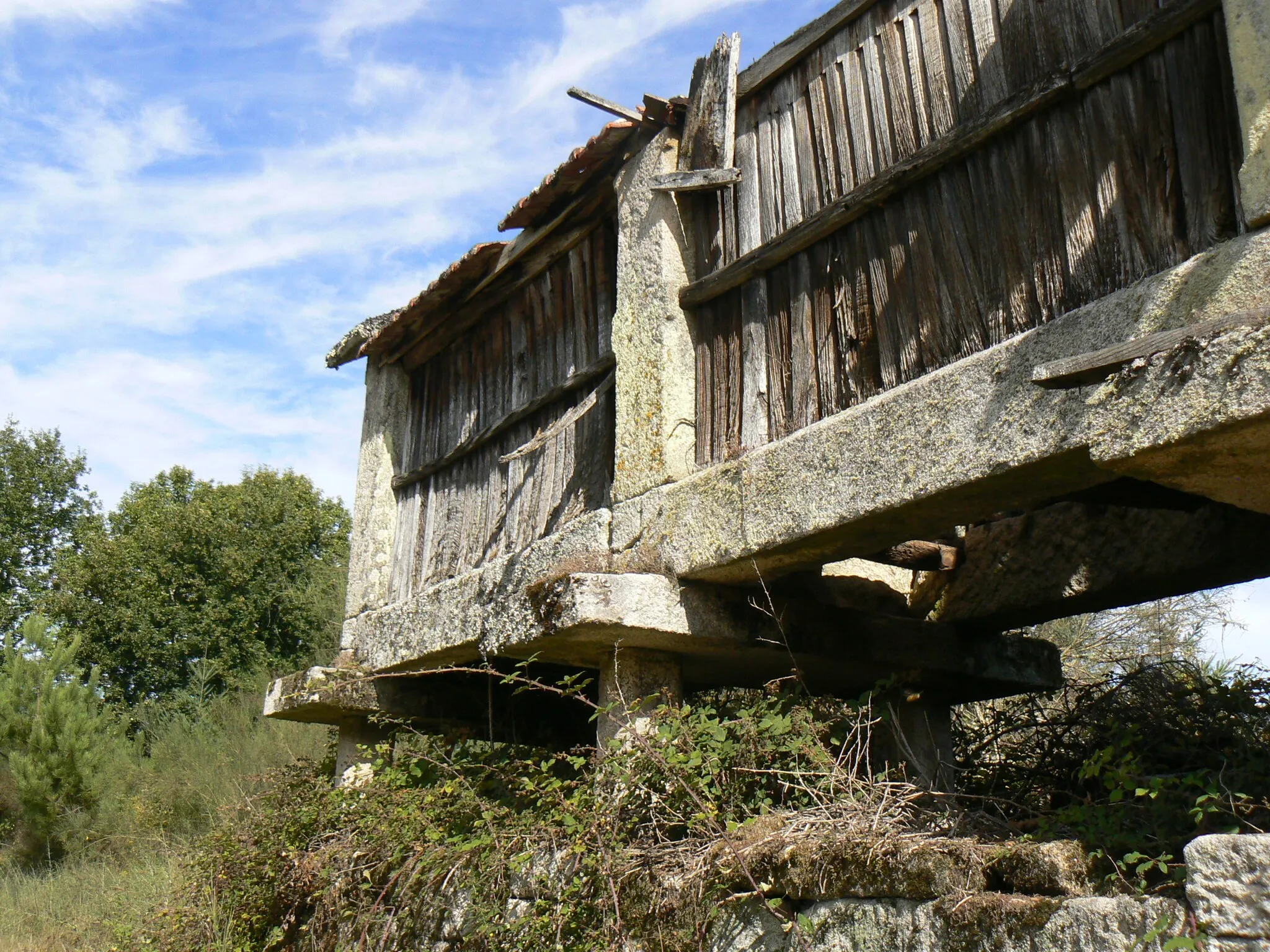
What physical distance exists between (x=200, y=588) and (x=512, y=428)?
19.1 metres

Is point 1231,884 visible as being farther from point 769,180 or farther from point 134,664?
point 134,664

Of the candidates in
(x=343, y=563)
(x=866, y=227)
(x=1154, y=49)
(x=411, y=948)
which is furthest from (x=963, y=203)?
(x=343, y=563)

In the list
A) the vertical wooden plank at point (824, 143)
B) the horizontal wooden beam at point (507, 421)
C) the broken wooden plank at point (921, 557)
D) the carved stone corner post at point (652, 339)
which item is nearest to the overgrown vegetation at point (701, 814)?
the broken wooden plank at point (921, 557)

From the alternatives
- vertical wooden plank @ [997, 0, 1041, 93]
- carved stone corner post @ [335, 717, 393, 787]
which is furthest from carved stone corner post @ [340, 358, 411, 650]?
vertical wooden plank @ [997, 0, 1041, 93]

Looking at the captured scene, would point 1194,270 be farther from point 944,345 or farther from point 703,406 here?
point 703,406

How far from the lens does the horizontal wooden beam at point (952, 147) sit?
3.00m

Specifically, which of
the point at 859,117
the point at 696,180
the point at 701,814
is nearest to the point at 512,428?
the point at 696,180

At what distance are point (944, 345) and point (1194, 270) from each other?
0.86 m

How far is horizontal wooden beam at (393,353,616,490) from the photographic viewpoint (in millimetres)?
4973

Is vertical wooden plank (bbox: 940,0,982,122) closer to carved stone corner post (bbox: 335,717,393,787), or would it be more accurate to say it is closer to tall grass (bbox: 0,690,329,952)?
carved stone corner post (bbox: 335,717,393,787)

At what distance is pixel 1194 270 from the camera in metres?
2.73

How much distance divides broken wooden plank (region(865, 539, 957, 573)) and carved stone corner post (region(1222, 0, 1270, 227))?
7.45 ft

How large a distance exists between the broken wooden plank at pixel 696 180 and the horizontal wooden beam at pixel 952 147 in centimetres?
37

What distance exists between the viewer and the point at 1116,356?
98.2 inches
